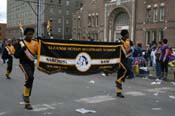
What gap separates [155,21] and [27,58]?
46.0 metres

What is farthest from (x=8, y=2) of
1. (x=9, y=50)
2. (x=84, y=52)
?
(x=84, y=52)

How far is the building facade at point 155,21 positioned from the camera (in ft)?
166

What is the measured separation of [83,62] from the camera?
1052 cm

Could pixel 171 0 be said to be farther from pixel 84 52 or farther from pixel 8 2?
pixel 8 2

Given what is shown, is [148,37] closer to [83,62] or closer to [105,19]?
[105,19]

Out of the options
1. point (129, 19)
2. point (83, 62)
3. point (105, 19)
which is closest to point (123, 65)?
point (83, 62)

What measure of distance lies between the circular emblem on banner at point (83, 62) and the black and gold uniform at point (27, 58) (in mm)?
1254

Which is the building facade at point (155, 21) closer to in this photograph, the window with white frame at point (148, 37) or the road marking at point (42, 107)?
the window with white frame at point (148, 37)

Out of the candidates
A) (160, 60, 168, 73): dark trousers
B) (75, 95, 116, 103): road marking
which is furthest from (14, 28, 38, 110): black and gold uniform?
(160, 60, 168, 73): dark trousers

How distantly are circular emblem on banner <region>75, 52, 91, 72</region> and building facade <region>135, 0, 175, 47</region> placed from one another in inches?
1603

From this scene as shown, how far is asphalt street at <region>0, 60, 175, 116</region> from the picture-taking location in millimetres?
9197

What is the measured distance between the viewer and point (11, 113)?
9.04 m

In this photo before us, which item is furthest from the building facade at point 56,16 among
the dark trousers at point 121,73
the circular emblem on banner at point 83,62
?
the circular emblem on banner at point 83,62

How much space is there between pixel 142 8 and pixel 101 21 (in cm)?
1251
